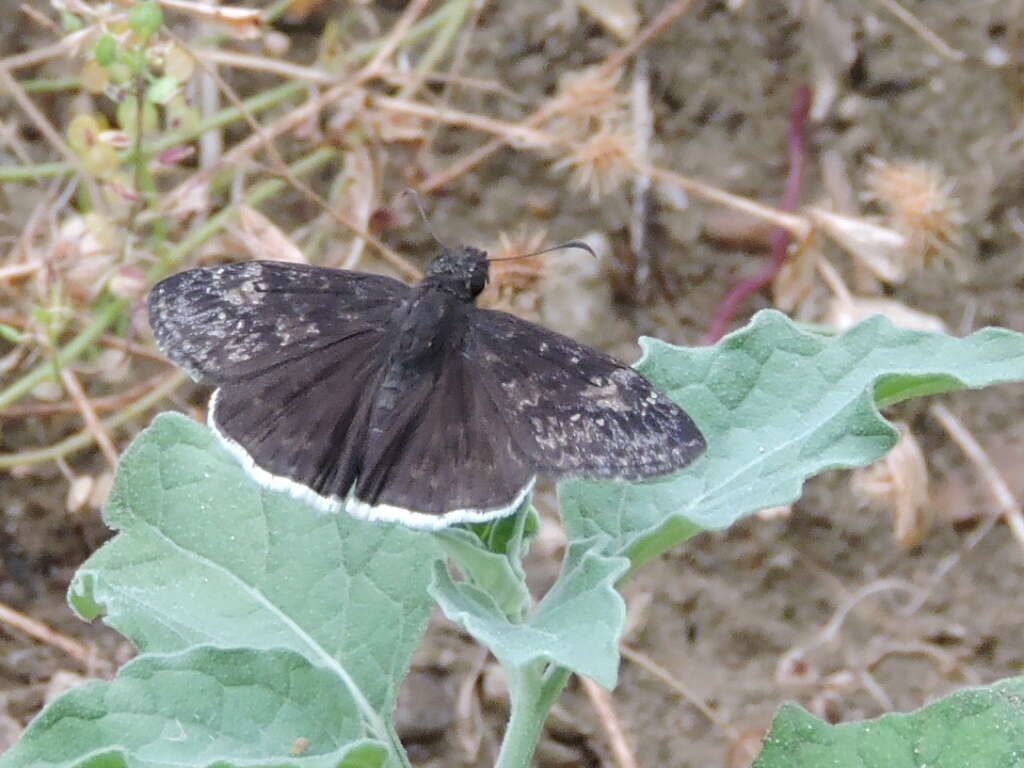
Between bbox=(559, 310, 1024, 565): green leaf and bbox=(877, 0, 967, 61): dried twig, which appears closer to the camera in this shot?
bbox=(559, 310, 1024, 565): green leaf

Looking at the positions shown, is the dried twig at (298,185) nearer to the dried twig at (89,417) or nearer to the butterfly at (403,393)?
the dried twig at (89,417)

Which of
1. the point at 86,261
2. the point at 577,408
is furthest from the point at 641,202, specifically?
the point at 577,408

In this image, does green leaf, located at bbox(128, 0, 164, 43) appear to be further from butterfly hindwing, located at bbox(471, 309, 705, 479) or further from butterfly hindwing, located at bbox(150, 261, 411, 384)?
butterfly hindwing, located at bbox(471, 309, 705, 479)

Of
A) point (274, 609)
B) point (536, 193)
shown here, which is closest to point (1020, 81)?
point (536, 193)

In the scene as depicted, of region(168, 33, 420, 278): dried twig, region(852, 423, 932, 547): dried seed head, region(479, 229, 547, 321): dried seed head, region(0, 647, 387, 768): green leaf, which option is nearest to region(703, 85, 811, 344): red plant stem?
region(852, 423, 932, 547): dried seed head

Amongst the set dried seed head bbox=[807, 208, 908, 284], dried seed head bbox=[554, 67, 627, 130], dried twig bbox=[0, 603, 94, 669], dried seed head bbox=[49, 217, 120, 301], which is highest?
dried seed head bbox=[554, 67, 627, 130]

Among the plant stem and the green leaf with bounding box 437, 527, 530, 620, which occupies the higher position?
the green leaf with bounding box 437, 527, 530, 620

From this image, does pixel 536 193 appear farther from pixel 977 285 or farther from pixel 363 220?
pixel 977 285

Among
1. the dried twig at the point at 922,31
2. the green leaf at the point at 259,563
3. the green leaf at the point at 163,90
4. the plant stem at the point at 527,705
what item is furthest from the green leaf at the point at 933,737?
the dried twig at the point at 922,31
